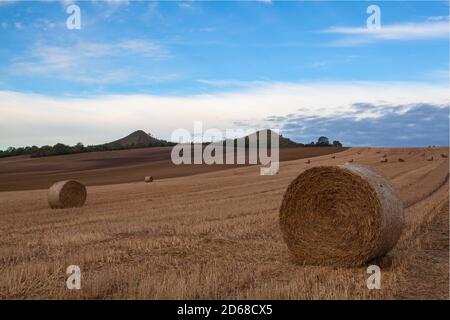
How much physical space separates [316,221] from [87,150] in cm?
6366

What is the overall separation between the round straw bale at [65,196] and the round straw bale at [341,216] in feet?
43.1

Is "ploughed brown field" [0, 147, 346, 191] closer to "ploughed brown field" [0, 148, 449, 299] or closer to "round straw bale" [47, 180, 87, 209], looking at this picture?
"round straw bale" [47, 180, 87, 209]

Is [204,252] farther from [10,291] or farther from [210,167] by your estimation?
[210,167]

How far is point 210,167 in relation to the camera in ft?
154

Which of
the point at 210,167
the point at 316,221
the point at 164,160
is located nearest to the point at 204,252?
the point at 316,221

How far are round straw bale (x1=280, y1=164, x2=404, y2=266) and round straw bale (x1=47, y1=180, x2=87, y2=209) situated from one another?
13.1 m

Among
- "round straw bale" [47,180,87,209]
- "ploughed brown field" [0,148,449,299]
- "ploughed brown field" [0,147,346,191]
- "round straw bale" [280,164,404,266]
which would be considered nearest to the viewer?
"ploughed brown field" [0,148,449,299]

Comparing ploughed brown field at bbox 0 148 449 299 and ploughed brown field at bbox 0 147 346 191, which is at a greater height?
ploughed brown field at bbox 0 147 346 191

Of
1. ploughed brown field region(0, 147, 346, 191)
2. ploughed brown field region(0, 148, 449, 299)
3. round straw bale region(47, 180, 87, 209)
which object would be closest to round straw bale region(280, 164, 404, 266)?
ploughed brown field region(0, 148, 449, 299)

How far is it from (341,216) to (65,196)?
14080 millimetres

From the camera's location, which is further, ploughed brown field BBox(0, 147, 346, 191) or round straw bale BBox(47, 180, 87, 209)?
ploughed brown field BBox(0, 147, 346, 191)

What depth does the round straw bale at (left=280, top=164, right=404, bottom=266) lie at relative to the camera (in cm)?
799

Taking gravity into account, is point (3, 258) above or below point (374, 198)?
below

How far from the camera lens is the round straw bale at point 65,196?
2000cm
